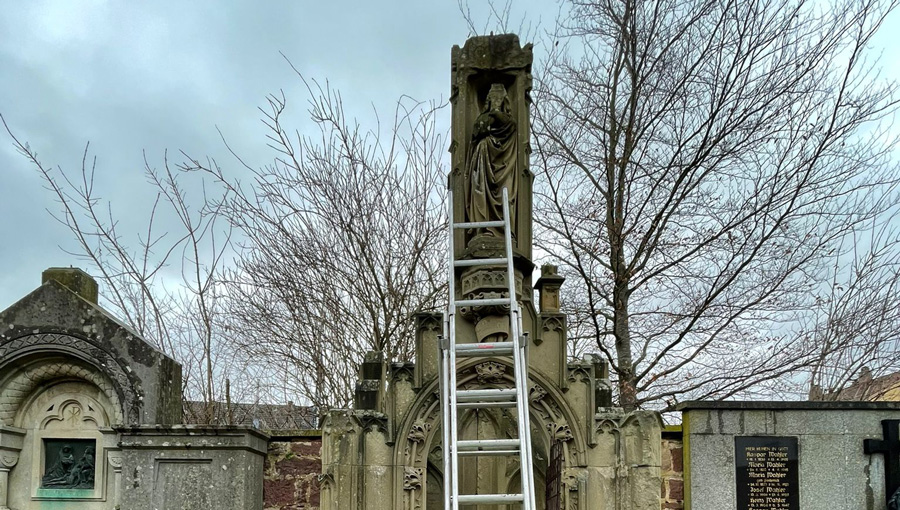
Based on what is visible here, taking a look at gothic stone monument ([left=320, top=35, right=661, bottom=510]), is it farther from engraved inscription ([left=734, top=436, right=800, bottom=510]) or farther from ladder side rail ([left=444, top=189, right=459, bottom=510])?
engraved inscription ([left=734, top=436, right=800, bottom=510])

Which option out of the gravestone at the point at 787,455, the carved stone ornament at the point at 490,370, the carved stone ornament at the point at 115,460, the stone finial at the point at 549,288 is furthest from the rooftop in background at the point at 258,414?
the gravestone at the point at 787,455

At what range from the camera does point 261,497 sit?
757 cm

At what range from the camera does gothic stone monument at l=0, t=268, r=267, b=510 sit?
24.9 ft

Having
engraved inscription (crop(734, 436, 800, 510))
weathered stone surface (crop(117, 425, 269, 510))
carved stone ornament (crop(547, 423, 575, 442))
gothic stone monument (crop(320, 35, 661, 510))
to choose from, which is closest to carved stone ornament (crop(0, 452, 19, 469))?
weathered stone surface (crop(117, 425, 269, 510))

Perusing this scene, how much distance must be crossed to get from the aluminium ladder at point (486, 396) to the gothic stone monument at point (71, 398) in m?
2.20

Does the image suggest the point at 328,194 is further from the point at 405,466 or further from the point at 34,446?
the point at 405,466

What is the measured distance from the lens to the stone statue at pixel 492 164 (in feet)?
23.6

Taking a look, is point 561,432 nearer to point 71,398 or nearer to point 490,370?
point 490,370

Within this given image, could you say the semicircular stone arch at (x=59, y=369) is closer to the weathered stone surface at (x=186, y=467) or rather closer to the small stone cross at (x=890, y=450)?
the weathered stone surface at (x=186, y=467)

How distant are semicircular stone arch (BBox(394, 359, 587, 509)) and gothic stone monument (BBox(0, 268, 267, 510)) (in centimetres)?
141

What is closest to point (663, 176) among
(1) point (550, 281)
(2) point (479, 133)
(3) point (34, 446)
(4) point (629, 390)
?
(4) point (629, 390)

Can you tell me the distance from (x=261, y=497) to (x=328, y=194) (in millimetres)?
5659

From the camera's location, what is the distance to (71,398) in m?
7.90

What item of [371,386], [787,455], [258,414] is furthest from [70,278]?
[258,414]
